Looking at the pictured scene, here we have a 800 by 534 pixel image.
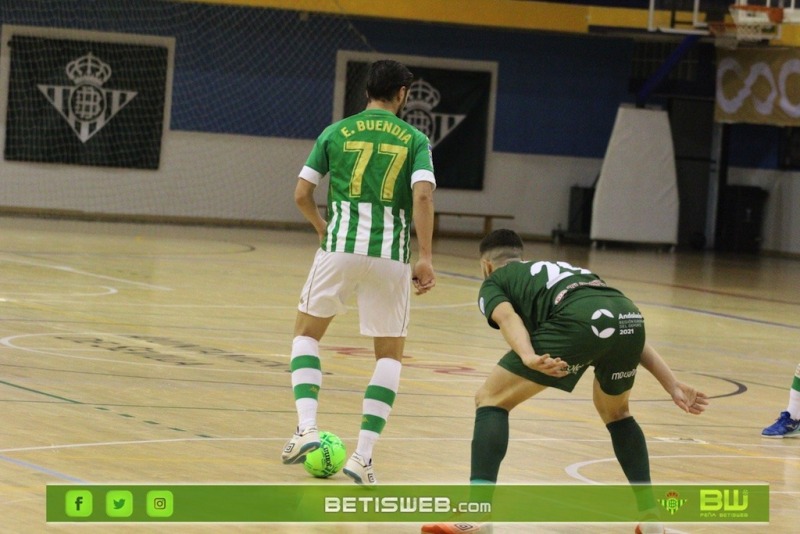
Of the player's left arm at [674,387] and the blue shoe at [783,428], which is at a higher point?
the player's left arm at [674,387]

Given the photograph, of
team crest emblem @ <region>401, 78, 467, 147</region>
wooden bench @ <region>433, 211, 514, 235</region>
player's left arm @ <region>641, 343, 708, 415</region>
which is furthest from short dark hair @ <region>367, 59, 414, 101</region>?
team crest emblem @ <region>401, 78, 467, 147</region>

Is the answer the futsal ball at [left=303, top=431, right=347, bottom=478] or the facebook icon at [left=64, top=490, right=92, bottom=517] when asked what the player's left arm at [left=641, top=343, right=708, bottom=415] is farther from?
the facebook icon at [left=64, top=490, right=92, bottom=517]

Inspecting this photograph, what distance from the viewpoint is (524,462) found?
700cm

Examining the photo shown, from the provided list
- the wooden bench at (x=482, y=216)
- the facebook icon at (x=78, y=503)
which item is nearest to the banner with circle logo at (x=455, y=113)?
the wooden bench at (x=482, y=216)

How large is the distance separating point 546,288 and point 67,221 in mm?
20131

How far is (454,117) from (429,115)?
0.51 m

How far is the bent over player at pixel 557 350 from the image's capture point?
5.41 m

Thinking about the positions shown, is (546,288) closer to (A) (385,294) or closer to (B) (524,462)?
(A) (385,294)

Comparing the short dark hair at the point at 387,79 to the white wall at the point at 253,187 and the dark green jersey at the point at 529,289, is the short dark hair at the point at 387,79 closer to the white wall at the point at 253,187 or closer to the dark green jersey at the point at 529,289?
the dark green jersey at the point at 529,289

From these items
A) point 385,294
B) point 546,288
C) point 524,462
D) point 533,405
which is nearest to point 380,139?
point 385,294

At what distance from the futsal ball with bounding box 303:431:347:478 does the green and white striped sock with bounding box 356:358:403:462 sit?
121mm

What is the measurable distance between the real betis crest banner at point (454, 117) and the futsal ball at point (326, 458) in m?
21.2

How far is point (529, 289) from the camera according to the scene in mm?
5562

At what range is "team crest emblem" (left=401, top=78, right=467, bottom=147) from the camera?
2742 cm
